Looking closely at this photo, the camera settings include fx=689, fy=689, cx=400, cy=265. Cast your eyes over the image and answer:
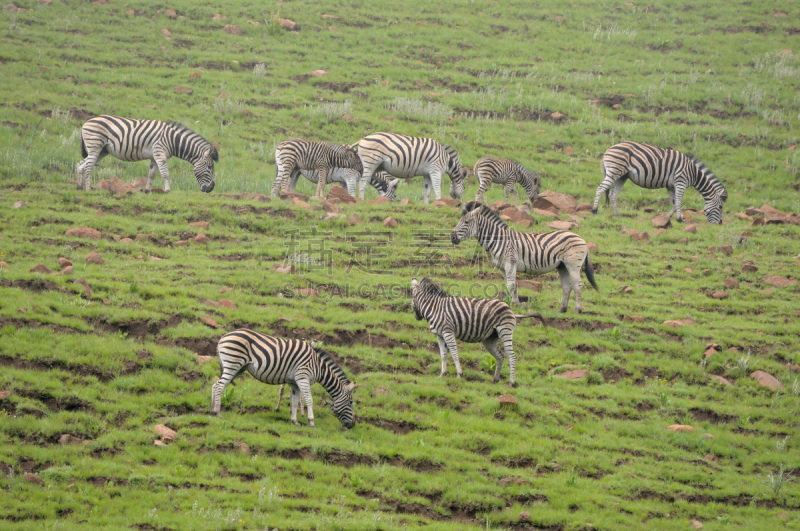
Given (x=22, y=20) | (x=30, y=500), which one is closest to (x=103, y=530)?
(x=30, y=500)

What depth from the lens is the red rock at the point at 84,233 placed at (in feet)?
54.3

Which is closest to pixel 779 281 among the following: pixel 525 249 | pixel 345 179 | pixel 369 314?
pixel 525 249

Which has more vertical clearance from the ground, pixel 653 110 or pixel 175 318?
pixel 653 110

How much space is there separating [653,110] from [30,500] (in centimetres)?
2980

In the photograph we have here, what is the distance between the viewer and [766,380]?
13773 millimetres

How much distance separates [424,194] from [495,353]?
32.8 feet

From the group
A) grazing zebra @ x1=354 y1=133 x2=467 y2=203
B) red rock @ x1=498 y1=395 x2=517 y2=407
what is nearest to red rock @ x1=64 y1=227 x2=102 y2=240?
grazing zebra @ x1=354 y1=133 x2=467 y2=203

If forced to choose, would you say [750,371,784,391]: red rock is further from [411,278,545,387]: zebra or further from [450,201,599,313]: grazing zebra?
[411,278,545,387]: zebra

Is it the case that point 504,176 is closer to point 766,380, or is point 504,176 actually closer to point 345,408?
point 766,380

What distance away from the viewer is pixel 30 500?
27.0 ft

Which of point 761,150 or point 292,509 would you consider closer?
point 292,509

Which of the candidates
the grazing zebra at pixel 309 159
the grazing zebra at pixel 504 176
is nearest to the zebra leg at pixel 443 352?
the grazing zebra at pixel 504 176

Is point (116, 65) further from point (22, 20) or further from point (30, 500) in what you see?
point (30, 500)

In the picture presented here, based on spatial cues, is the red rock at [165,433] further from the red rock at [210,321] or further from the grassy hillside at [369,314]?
the red rock at [210,321]
